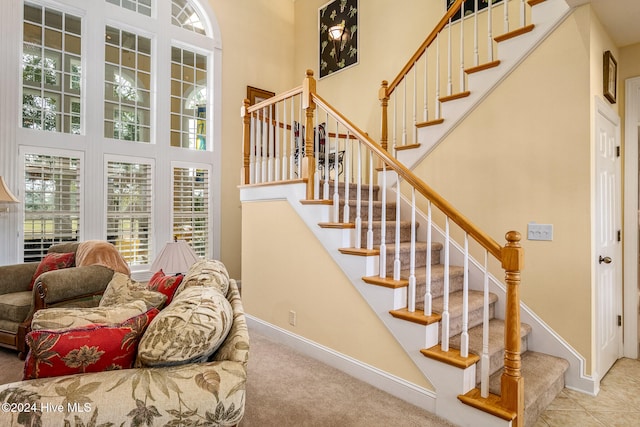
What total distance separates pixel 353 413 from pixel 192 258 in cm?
171

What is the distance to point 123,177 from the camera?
15.4 feet

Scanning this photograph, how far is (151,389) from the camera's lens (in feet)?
3.85

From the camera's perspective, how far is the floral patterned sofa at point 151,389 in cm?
109

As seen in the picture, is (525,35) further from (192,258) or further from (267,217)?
(192,258)

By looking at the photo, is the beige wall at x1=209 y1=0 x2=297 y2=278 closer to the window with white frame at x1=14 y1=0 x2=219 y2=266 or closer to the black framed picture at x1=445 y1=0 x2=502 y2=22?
the window with white frame at x1=14 y1=0 x2=219 y2=266

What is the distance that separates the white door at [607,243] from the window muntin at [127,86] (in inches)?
199

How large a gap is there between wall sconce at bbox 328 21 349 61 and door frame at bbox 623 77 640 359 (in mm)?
3654

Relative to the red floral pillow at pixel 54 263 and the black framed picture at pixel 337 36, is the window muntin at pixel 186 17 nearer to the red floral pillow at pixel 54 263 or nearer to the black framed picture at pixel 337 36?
the black framed picture at pixel 337 36

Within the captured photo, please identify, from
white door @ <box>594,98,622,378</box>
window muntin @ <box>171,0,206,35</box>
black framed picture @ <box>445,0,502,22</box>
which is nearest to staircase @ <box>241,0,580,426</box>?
white door @ <box>594,98,622,378</box>

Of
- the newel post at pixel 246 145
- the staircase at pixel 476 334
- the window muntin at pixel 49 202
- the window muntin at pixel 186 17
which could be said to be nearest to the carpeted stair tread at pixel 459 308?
the staircase at pixel 476 334

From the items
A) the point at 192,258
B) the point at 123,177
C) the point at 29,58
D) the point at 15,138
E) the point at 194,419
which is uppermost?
the point at 29,58

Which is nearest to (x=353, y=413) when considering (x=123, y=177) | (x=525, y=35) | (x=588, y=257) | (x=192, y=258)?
(x=192, y=258)

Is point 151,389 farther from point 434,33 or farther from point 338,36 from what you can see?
point 338,36

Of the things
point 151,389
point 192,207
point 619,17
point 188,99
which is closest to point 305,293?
point 151,389
